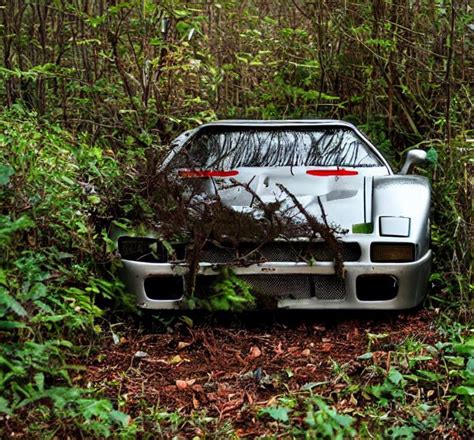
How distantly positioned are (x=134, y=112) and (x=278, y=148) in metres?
3.25

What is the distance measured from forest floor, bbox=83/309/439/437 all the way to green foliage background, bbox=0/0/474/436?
0.21m

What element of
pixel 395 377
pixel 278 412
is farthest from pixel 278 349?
pixel 278 412

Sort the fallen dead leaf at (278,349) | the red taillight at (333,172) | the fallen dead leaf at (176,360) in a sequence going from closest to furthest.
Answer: the fallen dead leaf at (176,360), the fallen dead leaf at (278,349), the red taillight at (333,172)

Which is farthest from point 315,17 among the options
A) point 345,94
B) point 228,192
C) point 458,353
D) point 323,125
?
point 458,353

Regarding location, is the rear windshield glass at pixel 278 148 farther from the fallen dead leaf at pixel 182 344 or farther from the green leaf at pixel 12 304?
the green leaf at pixel 12 304

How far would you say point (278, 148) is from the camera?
5.46 m

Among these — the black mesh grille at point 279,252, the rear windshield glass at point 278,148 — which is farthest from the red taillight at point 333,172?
the black mesh grille at point 279,252

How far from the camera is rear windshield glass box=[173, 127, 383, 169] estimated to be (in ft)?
17.4

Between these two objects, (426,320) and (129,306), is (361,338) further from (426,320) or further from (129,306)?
(129,306)

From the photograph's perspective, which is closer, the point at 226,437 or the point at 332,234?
the point at 226,437

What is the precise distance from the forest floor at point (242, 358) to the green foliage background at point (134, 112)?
21cm

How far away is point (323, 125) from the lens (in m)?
5.73

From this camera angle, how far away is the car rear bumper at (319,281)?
404 cm

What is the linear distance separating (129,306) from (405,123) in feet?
19.4
